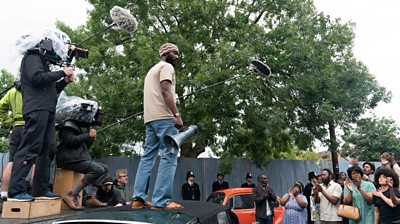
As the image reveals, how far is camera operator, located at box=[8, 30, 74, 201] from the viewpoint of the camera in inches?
137

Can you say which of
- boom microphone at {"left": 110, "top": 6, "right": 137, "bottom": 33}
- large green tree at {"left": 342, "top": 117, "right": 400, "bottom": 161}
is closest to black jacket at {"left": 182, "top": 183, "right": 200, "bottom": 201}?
boom microphone at {"left": 110, "top": 6, "right": 137, "bottom": 33}

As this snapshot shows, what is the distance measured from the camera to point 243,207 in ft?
31.9

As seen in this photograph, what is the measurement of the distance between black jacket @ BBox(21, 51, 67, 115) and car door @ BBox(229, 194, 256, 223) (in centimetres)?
670

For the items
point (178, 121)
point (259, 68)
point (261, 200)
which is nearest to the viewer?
point (178, 121)

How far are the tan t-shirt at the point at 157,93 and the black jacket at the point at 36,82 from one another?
2.85ft

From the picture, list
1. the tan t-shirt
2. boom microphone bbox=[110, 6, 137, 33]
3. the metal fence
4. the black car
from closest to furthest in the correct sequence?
the black car < the tan t-shirt < boom microphone bbox=[110, 6, 137, 33] < the metal fence

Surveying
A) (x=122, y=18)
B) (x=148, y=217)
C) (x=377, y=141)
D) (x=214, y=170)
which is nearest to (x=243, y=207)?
(x=214, y=170)

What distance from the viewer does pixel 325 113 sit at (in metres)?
12.1

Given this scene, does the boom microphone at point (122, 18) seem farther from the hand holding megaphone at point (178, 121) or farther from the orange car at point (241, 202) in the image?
the orange car at point (241, 202)

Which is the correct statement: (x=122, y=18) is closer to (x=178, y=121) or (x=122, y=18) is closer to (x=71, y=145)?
(x=71, y=145)

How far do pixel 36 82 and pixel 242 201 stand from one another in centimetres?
715

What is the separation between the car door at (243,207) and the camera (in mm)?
9539

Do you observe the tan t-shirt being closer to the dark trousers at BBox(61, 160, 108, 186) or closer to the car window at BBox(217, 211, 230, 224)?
the dark trousers at BBox(61, 160, 108, 186)

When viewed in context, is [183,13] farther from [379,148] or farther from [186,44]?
[379,148]
